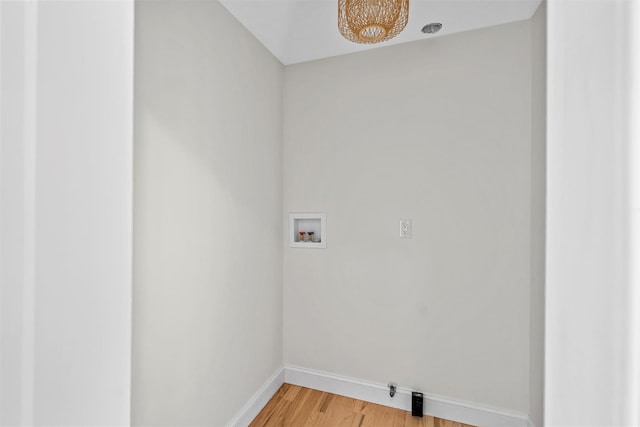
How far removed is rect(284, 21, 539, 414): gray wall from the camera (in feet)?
5.49

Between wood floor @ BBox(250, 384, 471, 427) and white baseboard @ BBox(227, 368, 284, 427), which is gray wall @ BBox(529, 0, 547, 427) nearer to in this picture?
wood floor @ BBox(250, 384, 471, 427)

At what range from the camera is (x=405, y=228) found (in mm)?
1862

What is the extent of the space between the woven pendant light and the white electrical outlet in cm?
99

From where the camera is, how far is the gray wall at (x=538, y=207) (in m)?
1.49

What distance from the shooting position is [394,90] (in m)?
1.90

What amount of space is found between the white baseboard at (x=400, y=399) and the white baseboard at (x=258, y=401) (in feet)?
0.33

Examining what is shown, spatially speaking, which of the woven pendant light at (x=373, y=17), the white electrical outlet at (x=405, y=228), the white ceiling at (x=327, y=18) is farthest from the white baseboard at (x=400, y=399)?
the white ceiling at (x=327, y=18)

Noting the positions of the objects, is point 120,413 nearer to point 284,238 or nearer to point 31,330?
point 31,330

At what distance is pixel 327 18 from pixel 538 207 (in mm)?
1520

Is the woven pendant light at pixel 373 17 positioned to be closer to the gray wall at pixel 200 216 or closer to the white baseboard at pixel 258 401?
the gray wall at pixel 200 216

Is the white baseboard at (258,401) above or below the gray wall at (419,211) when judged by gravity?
below

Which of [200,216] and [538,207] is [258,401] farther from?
[538,207]

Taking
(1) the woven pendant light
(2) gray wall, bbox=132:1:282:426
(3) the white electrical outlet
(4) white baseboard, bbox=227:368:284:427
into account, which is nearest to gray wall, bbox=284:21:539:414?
(3) the white electrical outlet

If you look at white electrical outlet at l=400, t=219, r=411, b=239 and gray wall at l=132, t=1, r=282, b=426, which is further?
white electrical outlet at l=400, t=219, r=411, b=239
